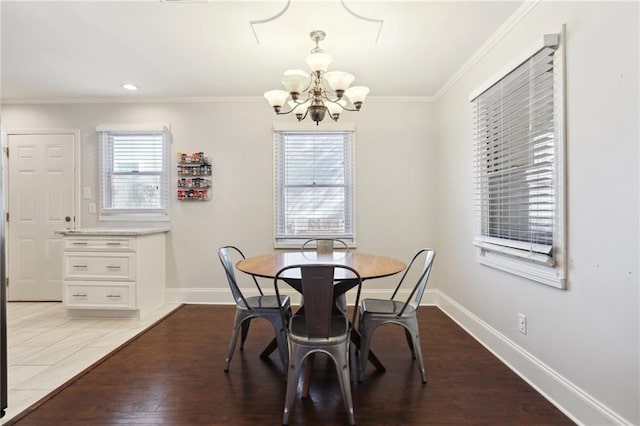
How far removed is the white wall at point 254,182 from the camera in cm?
376

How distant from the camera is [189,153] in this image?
379cm

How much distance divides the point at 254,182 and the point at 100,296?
195cm

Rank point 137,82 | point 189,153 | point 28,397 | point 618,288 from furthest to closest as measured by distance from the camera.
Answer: point 189,153, point 137,82, point 28,397, point 618,288

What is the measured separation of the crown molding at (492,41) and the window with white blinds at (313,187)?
3.96ft

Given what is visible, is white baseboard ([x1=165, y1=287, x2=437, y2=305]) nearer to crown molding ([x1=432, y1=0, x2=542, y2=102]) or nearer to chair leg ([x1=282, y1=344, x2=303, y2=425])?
chair leg ([x1=282, y1=344, x2=303, y2=425])

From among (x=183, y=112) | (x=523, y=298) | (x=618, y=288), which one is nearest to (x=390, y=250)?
(x=523, y=298)

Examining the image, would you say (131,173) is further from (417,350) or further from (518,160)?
(518,160)

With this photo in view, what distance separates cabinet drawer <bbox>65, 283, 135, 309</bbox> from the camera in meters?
3.25

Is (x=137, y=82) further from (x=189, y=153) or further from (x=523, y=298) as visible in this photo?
(x=523, y=298)

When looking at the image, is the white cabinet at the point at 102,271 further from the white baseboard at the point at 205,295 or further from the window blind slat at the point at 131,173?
the window blind slat at the point at 131,173

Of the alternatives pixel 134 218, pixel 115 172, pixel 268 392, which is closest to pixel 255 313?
pixel 268 392

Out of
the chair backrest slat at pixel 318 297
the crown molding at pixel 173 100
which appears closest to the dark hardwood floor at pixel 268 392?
the chair backrest slat at pixel 318 297

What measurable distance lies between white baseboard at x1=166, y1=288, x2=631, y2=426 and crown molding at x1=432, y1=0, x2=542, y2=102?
2.19m

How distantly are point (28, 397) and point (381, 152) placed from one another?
3.55m
